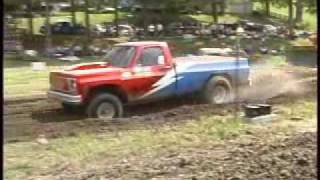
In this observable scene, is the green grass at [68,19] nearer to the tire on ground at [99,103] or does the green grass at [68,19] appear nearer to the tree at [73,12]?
the tree at [73,12]

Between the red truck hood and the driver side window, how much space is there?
0.29 feet

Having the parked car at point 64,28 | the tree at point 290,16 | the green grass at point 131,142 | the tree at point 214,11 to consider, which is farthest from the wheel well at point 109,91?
the tree at point 290,16

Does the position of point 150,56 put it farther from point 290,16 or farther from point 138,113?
point 290,16

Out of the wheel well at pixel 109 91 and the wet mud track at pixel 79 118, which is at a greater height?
the wheel well at pixel 109 91

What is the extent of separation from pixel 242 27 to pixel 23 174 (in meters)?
0.70

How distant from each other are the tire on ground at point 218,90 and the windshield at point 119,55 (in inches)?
10.4

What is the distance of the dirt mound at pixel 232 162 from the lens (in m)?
1.53

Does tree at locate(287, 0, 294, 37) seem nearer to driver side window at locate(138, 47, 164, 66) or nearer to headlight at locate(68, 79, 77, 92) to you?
driver side window at locate(138, 47, 164, 66)

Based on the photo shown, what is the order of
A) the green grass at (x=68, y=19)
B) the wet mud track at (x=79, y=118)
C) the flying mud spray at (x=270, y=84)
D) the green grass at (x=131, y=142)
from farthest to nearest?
1. the flying mud spray at (x=270, y=84)
2. the green grass at (x=131, y=142)
3. the wet mud track at (x=79, y=118)
4. the green grass at (x=68, y=19)

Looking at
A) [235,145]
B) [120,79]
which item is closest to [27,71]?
[120,79]

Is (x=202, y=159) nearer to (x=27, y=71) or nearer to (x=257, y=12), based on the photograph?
(x=257, y=12)

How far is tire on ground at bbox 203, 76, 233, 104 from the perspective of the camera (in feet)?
5.33

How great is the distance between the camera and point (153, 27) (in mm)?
1489

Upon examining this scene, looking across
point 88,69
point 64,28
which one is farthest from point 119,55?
point 64,28
